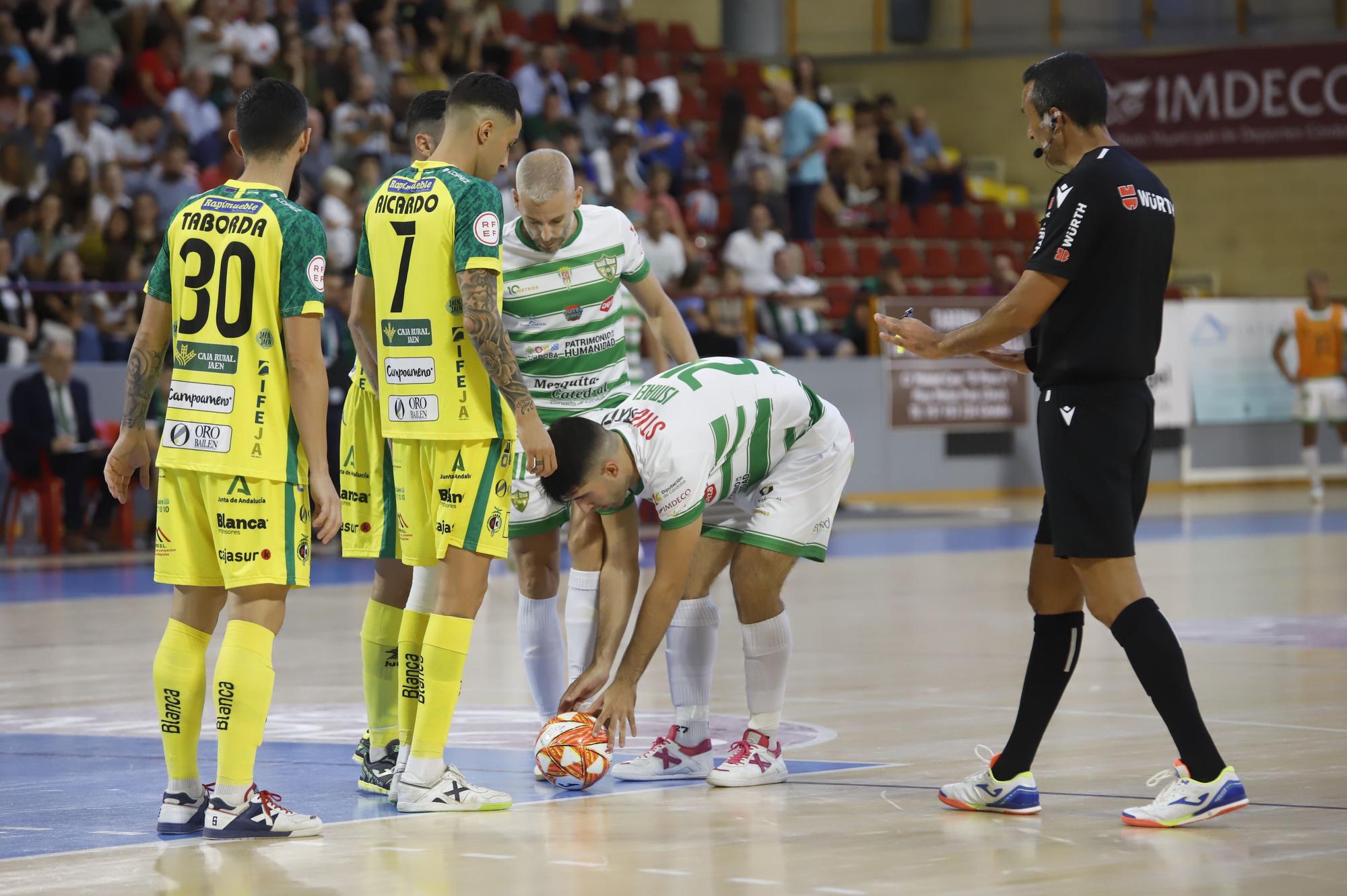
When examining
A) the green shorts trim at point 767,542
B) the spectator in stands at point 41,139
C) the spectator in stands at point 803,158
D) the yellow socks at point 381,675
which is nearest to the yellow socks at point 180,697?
the yellow socks at point 381,675

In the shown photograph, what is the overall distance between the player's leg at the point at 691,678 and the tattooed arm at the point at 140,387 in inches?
74.5

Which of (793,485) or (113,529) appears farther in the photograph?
(113,529)

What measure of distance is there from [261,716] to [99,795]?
1041mm

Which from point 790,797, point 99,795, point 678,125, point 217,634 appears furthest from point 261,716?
point 678,125

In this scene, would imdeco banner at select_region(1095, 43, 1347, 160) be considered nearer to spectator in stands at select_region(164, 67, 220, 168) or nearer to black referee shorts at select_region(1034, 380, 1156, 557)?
spectator in stands at select_region(164, 67, 220, 168)

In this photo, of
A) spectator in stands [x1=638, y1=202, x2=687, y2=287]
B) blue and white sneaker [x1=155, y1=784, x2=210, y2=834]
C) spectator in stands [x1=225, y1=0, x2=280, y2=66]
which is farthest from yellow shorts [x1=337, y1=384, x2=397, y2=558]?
spectator in stands [x1=225, y1=0, x2=280, y2=66]

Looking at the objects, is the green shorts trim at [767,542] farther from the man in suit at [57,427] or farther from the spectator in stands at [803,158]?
the spectator in stands at [803,158]

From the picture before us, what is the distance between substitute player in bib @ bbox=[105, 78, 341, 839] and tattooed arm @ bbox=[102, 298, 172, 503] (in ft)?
0.16

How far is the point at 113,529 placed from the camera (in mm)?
17047

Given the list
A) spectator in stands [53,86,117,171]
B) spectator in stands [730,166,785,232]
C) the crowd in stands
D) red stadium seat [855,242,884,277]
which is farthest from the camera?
red stadium seat [855,242,884,277]

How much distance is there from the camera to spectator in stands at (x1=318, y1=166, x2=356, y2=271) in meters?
17.8

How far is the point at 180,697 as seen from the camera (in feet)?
18.7

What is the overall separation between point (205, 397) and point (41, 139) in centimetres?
1325

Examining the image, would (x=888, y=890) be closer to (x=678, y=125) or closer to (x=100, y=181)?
(x=100, y=181)
